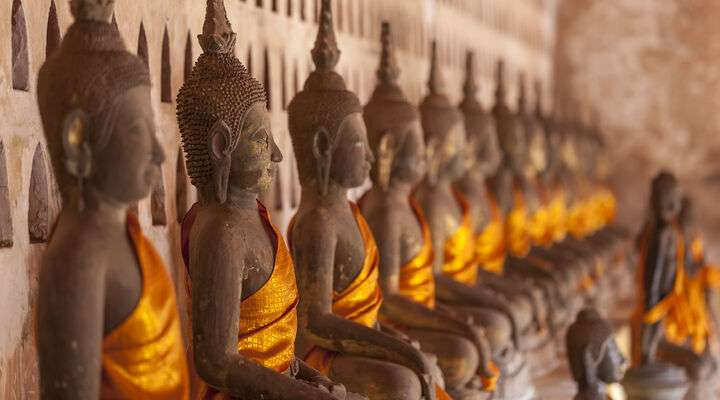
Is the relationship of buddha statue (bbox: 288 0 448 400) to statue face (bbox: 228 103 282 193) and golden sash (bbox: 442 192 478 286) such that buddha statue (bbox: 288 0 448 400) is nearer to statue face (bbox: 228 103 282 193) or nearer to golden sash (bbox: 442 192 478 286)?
statue face (bbox: 228 103 282 193)

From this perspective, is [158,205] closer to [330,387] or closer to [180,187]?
[180,187]

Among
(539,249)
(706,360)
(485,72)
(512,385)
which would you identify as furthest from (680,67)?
(512,385)

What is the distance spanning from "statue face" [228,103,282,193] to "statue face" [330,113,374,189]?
1.05 m

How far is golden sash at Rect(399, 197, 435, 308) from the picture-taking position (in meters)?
6.53

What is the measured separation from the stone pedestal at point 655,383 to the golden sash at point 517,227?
203 cm

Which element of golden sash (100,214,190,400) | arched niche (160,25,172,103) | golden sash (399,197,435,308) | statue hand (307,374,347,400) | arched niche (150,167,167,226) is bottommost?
statue hand (307,374,347,400)

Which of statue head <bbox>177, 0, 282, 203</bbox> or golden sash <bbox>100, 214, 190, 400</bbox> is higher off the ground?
statue head <bbox>177, 0, 282, 203</bbox>

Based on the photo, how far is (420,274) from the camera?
657 cm

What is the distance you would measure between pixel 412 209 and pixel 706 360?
9.00 ft

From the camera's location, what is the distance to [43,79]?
363 centimetres

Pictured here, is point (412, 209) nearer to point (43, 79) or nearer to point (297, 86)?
point (297, 86)

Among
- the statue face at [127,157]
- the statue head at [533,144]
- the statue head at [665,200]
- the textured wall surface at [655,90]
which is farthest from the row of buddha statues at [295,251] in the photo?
the textured wall surface at [655,90]

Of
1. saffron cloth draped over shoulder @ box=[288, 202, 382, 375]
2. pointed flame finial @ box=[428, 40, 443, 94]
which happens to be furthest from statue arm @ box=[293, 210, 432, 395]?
pointed flame finial @ box=[428, 40, 443, 94]

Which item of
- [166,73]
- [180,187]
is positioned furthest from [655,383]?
[166,73]
